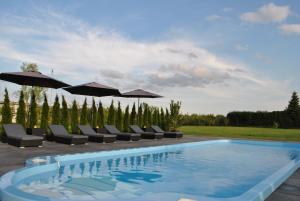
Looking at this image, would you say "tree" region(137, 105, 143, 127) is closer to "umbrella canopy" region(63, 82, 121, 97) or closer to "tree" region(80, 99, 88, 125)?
"tree" region(80, 99, 88, 125)

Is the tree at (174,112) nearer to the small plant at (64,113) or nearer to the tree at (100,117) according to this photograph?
the tree at (100,117)

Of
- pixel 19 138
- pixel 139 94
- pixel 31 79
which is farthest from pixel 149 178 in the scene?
pixel 139 94

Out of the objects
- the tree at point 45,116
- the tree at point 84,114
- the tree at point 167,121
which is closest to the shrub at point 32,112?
the tree at point 45,116

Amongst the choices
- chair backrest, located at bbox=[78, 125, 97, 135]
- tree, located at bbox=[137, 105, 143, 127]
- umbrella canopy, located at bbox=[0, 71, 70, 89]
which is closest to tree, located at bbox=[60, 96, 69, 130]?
chair backrest, located at bbox=[78, 125, 97, 135]

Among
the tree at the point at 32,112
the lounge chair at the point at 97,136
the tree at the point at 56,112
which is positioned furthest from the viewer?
the tree at the point at 56,112

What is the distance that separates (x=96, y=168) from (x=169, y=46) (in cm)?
1170

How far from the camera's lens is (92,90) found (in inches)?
682

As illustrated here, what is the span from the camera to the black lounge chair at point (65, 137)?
13.7m

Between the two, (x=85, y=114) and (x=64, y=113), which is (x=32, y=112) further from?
(x=85, y=114)

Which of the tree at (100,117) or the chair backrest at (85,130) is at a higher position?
the tree at (100,117)

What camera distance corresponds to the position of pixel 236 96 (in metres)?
26.0

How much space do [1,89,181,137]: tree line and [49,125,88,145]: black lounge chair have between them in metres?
2.27

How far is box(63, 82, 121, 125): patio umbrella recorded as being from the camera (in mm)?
16188

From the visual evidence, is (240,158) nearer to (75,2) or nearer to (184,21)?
(184,21)
